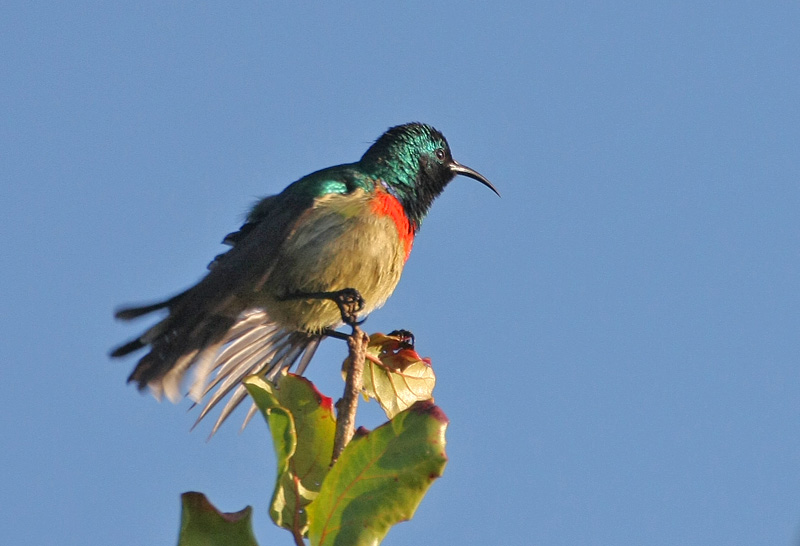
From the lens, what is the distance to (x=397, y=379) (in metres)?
3.35

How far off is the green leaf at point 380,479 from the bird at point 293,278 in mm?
1671

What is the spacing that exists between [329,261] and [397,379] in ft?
4.64

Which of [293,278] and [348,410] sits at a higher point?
[293,278]

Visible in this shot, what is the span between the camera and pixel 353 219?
4.74 meters

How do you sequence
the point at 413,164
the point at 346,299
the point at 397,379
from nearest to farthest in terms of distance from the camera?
the point at 397,379 → the point at 346,299 → the point at 413,164

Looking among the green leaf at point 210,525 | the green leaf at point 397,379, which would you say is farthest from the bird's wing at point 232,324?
the green leaf at point 210,525

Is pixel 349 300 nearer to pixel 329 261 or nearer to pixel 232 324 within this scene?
pixel 329 261

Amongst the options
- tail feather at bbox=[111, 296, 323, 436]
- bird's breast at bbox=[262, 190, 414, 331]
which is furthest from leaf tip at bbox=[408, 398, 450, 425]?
bird's breast at bbox=[262, 190, 414, 331]

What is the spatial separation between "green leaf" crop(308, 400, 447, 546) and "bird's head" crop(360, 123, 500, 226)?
2953 mm

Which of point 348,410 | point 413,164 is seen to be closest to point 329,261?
point 413,164

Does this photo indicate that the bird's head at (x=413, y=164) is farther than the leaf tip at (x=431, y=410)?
Yes

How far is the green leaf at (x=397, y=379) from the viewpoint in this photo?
3324 millimetres

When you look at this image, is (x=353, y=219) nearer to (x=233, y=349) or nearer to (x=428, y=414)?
(x=233, y=349)

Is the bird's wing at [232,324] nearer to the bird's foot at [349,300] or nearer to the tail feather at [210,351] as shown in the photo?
the tail feather at [210,351]
